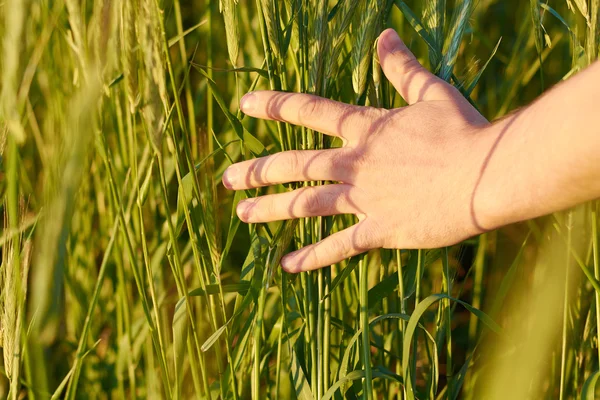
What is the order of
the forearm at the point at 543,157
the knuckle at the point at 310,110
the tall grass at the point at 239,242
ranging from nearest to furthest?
the tall grass at the point at 239,242, the forearm at the point at 543,157, the knuckle at the point at 310,110

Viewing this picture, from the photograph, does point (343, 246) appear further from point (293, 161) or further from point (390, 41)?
point (390, 41)

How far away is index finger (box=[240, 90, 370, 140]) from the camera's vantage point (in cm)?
72

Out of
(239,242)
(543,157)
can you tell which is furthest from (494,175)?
(239,242)

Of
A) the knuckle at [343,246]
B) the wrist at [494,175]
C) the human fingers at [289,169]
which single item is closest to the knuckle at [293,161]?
the human fingers at [289,169]

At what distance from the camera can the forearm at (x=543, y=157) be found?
0.61m

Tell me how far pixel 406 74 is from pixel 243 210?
28cm

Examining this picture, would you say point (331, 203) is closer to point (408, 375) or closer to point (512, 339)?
point (408, 375)

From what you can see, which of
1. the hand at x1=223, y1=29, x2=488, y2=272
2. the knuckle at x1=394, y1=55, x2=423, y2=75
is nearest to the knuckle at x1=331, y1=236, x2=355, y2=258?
the hand at x1=223, y1=29, x2=488, y2=272

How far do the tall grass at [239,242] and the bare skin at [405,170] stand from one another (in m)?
0.03

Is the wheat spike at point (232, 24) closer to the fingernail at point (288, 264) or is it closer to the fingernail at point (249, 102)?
the fingernail at point (249, 102)

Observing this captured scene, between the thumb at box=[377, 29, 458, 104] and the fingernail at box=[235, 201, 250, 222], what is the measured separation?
0.25 m

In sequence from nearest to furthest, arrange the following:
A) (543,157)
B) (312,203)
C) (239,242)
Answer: (543,157)
(312,203)
(239,242)

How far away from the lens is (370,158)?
2.68ft

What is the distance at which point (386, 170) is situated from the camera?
0.81 m
